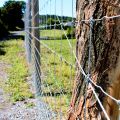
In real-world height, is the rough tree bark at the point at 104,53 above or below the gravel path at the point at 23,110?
above

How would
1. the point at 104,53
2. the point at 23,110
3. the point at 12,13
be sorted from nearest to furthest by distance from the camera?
the point at 104,53, the point at 23,110, the point at 12,13

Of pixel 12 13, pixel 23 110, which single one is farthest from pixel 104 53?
pixel 12 13

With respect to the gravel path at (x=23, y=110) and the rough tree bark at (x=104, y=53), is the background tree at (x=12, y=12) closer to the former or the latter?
the gravel path at (x=23, y=110)

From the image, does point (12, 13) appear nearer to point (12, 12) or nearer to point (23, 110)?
point (12, 12)

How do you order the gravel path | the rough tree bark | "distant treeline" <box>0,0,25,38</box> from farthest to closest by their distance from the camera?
1. "distant treeline" <box>0,0,25,38</box>
2. the gravel path
3. the rough tree bark

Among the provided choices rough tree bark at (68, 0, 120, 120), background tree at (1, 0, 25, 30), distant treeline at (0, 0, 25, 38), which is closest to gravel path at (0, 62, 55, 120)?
rough tree bark at (68, 0, 120, 120)

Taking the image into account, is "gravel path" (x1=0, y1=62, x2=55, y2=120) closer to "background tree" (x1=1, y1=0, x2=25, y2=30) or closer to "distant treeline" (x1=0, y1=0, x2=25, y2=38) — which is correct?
"distant treeline" (x1=0, y1=0, x2=25, y2=38)

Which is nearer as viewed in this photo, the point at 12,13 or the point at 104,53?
the point at 104,53

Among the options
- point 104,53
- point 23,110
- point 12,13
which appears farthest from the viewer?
point 12,13

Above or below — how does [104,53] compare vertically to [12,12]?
above

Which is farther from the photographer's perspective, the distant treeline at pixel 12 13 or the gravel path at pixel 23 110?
the distant treeline at pixel 12 13

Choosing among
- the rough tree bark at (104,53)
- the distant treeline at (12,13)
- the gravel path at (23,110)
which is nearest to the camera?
the rough tree bark at (104,53)

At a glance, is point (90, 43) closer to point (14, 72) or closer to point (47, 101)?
point (47, 101)

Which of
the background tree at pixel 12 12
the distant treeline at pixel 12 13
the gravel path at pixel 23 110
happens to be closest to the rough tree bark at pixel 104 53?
the gravel path at pixel 23 110
